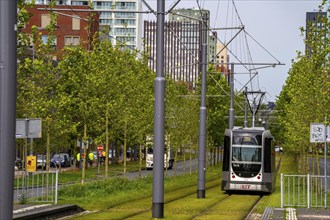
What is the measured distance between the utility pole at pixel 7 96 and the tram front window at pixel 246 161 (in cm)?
3137

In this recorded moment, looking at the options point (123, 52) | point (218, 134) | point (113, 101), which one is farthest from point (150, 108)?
point (218, 134)

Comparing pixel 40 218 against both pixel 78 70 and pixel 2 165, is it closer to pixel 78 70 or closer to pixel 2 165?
pixel 2 165

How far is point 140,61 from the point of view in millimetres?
54625

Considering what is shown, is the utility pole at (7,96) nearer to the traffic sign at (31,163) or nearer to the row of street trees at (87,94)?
the row of street trees at (87,94)

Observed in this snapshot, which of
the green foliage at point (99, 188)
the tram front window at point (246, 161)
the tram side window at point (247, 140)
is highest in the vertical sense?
the tram side window at point (247, 140)

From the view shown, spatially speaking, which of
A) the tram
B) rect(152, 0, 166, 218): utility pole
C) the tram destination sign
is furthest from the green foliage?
rect(152, 0, 166, 218): utility pole

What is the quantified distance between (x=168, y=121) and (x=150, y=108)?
31.6 feet

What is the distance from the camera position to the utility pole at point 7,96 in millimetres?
7270

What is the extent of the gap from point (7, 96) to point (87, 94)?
27.4m

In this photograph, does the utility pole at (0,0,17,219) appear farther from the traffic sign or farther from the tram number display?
the tram number display

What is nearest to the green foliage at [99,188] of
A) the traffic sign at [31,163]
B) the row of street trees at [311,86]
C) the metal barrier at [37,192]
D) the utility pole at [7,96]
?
the metal barrier at [37,192]

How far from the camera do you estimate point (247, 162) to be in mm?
38281

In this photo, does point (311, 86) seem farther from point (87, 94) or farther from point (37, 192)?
point (37, 192)

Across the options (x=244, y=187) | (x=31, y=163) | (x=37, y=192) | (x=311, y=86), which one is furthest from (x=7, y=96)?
(x=244, y=187)
